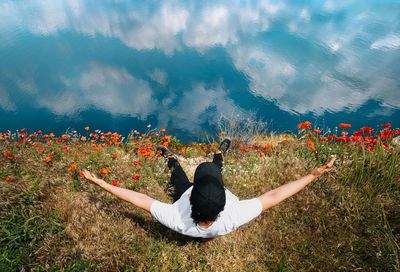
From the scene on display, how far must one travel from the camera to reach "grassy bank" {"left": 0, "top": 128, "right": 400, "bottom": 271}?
349 cm

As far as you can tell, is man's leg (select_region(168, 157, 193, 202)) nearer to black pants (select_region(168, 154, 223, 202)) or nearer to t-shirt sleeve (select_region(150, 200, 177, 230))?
black pants (select_region(168, 154, 223, 202))

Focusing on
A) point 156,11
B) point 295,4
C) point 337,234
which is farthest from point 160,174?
point 295,4

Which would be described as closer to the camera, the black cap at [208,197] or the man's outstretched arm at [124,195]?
the black cap at [208,197]

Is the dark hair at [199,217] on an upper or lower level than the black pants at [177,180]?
upper

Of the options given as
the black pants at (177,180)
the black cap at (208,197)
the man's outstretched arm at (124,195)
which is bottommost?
the black pants at (177,180)

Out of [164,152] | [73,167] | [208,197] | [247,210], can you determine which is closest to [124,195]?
[208,197]

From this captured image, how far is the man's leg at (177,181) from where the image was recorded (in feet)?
14.9

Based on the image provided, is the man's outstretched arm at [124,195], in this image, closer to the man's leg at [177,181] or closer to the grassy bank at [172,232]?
the grassy bank at [172,232]

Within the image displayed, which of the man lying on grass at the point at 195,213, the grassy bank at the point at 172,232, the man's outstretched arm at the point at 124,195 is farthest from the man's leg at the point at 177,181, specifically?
the man's outstretched arm at the point at 124,195

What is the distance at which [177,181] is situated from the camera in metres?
4.80

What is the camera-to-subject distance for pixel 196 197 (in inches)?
124

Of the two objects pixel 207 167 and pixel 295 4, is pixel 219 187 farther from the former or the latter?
pixel 295 4

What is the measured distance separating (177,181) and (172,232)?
92cm

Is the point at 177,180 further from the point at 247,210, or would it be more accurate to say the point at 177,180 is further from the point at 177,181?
the point at 247,210
